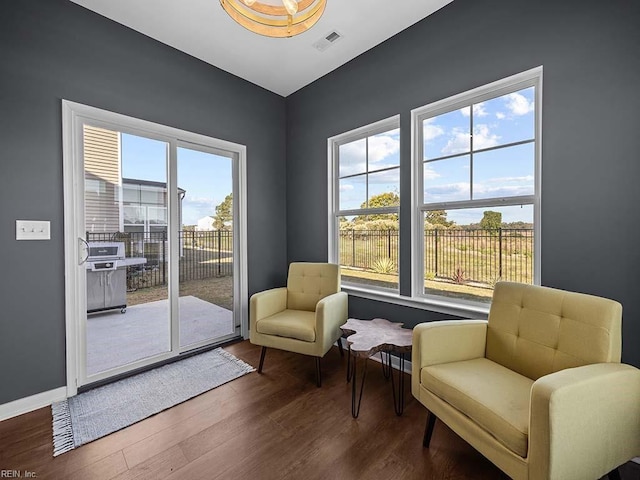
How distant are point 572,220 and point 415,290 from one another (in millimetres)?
1191

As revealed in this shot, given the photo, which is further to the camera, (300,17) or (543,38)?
(543,38)

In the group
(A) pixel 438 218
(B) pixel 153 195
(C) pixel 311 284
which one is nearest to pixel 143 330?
(B) pixel 153 195

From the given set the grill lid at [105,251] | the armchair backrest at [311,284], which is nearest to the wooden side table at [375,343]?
the armchair backrest at [311,284]

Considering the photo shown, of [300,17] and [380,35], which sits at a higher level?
[380,35]

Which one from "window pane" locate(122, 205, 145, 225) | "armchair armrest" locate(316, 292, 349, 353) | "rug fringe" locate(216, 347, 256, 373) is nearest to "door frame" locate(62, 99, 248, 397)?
"window pane" locate(122, 205, 145, 225)

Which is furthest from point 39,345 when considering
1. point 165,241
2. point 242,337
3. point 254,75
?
point 254,75

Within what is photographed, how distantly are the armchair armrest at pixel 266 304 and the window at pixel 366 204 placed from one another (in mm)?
743

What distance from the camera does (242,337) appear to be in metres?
3.27

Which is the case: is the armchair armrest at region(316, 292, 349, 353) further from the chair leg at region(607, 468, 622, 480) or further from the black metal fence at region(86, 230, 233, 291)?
the chair leg at region(607, 468, 622, 480)

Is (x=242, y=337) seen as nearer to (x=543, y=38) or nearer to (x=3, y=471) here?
(x=3, y=471)

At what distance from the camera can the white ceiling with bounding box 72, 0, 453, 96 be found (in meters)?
2.23

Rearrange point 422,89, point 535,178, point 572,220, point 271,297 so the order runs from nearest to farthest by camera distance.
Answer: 1. point 572,220
2. point 535,178
3. point 422,89
4. point 271,297

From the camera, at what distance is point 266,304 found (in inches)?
104

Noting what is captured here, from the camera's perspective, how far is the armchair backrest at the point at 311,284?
2812 millimetres
